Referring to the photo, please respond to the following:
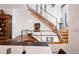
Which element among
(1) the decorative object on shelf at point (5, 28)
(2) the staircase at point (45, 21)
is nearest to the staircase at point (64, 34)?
(2) the staircase at point (45, 21)

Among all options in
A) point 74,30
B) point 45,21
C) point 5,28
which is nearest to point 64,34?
point 74,30

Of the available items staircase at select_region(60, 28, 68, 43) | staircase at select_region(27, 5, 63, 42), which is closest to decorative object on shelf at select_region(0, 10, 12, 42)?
staircase at select_region(27, 5, 63, 42)

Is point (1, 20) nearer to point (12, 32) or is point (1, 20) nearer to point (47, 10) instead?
point (12, 32)

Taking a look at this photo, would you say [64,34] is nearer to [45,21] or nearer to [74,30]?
[74,30]

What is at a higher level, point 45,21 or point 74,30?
point 45,21

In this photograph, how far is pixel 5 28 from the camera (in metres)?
2.54

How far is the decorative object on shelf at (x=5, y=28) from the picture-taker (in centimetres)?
250

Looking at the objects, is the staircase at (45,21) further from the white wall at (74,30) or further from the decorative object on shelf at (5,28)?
the decorative object on shelf at (5,28)

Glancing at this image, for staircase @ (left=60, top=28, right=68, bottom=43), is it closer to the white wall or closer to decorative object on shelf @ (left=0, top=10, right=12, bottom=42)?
the white wall
